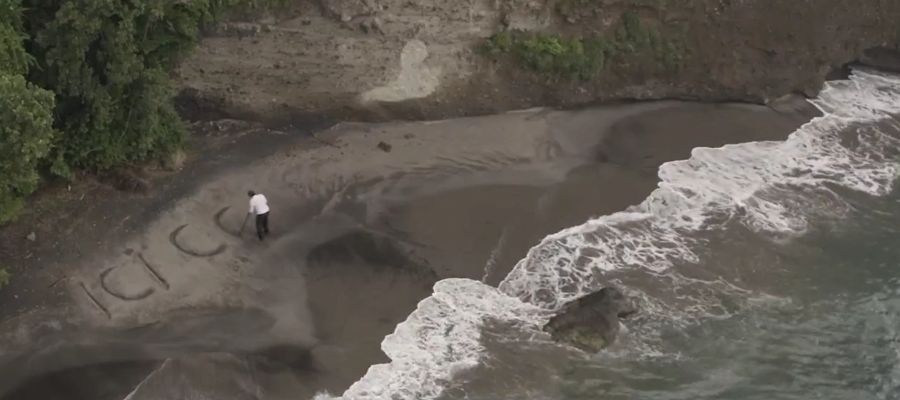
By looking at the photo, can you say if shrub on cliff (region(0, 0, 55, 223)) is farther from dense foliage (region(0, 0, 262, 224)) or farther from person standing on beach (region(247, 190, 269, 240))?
person standing on beach (region(247, 190, 269, 240))

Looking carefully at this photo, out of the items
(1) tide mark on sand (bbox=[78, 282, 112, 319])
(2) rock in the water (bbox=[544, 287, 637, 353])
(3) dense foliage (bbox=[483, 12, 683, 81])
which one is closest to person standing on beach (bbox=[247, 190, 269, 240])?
(1) tide mark on sand (bbox=[78, 282, 112, 319])

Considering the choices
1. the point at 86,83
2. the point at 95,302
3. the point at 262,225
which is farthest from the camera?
the point at 262,225

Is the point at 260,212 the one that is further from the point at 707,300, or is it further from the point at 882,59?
the point at 882,59

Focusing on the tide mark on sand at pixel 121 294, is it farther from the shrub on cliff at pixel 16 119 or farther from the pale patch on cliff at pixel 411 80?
the pale patch on cliff at pixel 411 80

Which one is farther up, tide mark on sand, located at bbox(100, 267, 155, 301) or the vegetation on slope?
the vegetation on slope

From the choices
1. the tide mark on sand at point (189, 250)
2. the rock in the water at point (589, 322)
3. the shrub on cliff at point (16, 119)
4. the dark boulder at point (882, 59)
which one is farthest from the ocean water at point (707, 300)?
the dark boulder at point (882, 59)

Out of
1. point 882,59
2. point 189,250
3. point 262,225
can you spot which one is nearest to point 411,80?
point 262,225
